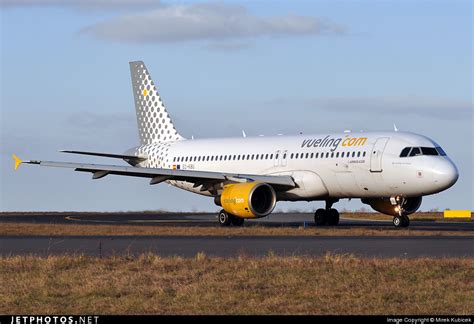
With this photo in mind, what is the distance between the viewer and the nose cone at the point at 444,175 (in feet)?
130

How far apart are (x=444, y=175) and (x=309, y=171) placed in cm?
674

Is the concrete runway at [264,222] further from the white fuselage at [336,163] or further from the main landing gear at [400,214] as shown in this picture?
the white fuselage at [336,163]

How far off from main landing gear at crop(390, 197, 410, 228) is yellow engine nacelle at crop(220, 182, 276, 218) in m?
4.92

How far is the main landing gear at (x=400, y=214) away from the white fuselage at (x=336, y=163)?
0.52 m

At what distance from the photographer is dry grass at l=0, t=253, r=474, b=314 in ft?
52.7

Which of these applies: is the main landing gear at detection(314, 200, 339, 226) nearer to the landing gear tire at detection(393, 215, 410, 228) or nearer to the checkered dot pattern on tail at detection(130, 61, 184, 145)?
the landing gear tire at detection(393, 215, 410, 228)

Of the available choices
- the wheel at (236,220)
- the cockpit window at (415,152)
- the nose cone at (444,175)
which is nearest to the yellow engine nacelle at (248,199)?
the wheel at (236,220)

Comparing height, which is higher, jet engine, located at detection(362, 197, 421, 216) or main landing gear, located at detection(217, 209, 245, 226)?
jet engine, located at detection(362, 197, 421, 216)

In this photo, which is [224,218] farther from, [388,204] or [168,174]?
[388,204]

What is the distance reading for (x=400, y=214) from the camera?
4097cm

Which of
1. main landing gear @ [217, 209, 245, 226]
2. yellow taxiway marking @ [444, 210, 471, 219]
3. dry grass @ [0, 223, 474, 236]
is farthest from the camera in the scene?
yellow taxiway marking @ [444, 210, 471, 219]

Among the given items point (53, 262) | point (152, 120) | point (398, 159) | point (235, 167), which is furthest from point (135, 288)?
point (152, 120)

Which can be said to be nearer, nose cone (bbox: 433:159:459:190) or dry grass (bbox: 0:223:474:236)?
dry grass (bbox: 0:223:474:236)

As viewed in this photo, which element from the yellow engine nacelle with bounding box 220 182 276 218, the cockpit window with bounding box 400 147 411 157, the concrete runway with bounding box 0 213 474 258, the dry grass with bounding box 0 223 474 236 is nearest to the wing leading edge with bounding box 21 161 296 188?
the yellow engine nacelle with bounding box 220 182 276 218
